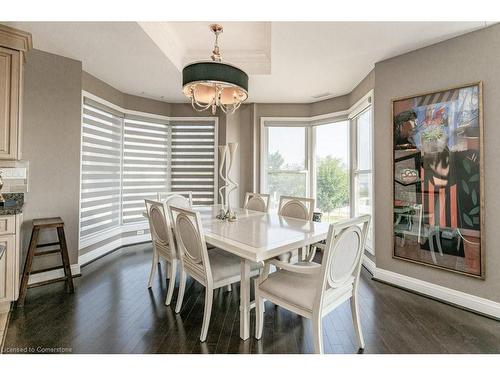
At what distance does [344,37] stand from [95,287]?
3689mm

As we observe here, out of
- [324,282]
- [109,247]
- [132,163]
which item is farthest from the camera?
[132,163]

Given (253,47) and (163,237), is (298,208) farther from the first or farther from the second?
(253,47)

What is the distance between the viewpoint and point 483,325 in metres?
2.06

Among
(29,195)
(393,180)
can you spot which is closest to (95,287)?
(29,195)

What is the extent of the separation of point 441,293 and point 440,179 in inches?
45.0

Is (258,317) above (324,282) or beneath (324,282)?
beneath

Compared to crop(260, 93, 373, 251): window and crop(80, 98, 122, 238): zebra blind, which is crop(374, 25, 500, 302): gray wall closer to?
crop(260, 93, 373, 251): window

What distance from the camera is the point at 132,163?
4246 mm

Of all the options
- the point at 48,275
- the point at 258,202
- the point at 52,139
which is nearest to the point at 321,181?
the point at 258,202

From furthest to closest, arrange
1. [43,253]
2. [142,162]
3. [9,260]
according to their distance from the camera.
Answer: [142,162] < [43,253] < [9,260]

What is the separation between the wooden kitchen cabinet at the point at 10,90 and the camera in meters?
2.22

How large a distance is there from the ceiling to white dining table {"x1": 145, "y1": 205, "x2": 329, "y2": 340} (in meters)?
1.85

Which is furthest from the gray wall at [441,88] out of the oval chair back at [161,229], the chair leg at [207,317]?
the oval chair back at [161,229]
